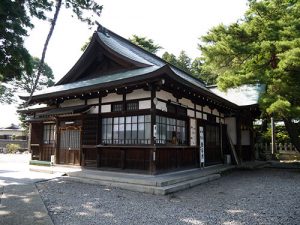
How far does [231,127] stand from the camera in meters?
15.7

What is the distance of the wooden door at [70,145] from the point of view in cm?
1166

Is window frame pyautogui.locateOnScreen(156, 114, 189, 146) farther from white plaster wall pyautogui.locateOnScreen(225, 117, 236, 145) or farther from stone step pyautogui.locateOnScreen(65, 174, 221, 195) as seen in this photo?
white plaster wall pyautogui.locateOnScreen(225, 117, 236, 145)

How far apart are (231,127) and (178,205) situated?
1047 cm

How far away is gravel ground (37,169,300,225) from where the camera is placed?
5.05m

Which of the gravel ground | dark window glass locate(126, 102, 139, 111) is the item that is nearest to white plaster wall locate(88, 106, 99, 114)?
dark window glass locate(126, 102, 139, 111)

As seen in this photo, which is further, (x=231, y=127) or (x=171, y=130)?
(x=231, y=127)

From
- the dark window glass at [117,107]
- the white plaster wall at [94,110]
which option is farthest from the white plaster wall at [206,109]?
the white plaster wall at [94,110]

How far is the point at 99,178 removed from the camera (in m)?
8.99

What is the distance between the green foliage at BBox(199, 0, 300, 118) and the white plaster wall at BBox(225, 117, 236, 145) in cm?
340

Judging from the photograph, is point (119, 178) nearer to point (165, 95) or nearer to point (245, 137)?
point (165, 95)

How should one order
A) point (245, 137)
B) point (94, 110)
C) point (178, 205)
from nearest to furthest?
point (178, 205) < point (94, 110) < point (245, 137)

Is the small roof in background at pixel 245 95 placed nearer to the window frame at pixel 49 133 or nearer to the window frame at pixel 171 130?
the window frame at pixel 171 130

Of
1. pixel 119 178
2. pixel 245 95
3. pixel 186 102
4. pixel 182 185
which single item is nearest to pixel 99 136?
pixel 119 178

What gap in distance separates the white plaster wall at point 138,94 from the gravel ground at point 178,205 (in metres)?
3.58
